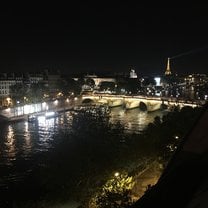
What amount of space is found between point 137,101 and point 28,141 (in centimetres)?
1777

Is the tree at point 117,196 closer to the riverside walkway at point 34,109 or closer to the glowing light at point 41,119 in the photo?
the riverside walkway at point 34,109

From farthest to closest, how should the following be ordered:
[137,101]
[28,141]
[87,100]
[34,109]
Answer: [87,100] < [137,101] < [34,109] < [28,141]

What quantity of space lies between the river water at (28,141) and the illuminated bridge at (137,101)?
16.9 ft

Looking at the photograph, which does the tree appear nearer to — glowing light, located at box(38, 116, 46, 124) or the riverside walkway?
the riverside walkway

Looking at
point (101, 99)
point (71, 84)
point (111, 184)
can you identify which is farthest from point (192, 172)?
point (71, 84)

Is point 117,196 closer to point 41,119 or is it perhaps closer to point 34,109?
point 41,119

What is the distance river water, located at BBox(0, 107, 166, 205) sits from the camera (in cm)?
1162

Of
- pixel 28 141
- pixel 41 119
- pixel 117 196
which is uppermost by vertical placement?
pixel 117 196

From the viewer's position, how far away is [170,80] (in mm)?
65750

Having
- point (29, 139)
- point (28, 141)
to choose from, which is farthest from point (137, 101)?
point (28, 141)

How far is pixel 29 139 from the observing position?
17.2 meters

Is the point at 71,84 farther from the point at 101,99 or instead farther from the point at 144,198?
the point at 144,198

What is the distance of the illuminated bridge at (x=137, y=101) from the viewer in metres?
30.8

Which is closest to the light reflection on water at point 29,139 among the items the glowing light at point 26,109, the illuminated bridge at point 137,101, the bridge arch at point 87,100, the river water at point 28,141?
the river water at point 28,141
